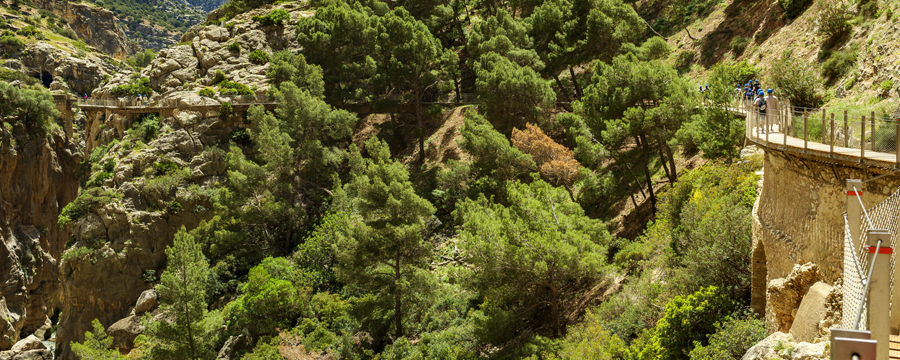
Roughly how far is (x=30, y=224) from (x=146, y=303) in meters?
23.4

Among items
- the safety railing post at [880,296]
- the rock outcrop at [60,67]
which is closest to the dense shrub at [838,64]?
the safety railing post at [880,296]

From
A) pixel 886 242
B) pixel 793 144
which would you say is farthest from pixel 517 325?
pixel 886 242

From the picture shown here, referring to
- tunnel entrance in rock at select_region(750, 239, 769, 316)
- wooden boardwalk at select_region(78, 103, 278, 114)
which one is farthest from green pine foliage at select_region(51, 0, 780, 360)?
wooden boardwalk at select_region(78, 103, 278, 114)

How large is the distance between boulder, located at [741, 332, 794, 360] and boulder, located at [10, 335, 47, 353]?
52.1 metres

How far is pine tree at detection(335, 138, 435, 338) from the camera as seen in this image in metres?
28.2

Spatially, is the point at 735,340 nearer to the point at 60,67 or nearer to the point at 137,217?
the point at 137,217

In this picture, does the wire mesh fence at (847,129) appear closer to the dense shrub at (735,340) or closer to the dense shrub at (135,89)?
the dense shrub at (735,340)

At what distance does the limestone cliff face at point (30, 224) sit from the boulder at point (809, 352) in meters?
53.6

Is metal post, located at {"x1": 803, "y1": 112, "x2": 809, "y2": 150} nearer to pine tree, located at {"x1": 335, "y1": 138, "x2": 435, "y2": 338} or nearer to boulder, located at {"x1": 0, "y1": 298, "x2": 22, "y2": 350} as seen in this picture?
pine tree, located at {"x1": 335, "y1": 138, "x2": 435, "y2": 338}

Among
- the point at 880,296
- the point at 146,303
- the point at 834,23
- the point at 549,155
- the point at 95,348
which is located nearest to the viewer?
the point at 880,296

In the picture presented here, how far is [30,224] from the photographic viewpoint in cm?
5097

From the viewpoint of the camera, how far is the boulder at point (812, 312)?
35.3 feet

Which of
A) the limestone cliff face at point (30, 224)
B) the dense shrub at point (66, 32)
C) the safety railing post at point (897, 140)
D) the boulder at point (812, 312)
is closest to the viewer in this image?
the safety railing post at point (897, 140)

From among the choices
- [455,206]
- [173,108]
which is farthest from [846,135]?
[173,108]
